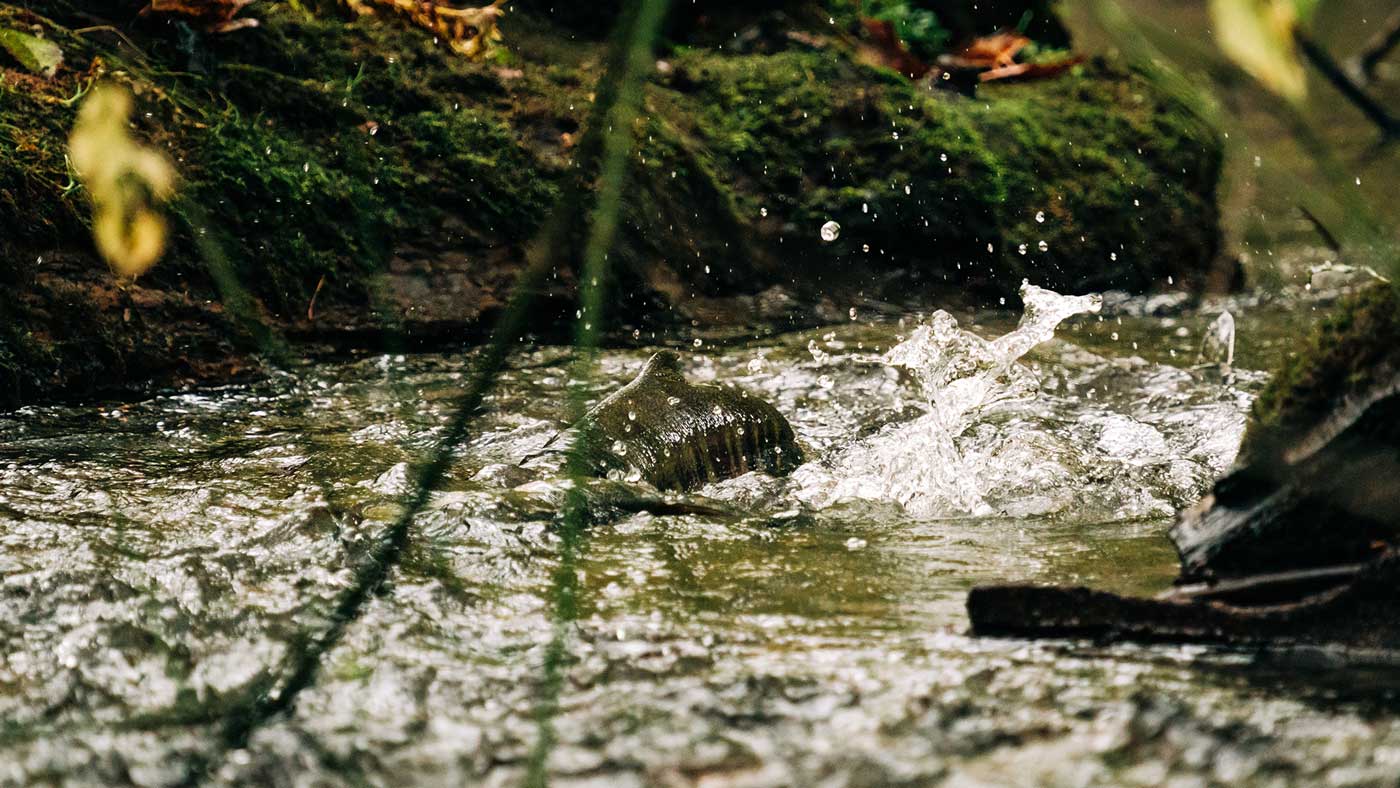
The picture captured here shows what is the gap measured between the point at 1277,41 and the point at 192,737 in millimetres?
1952

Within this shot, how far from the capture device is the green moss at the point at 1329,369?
89.8 inches

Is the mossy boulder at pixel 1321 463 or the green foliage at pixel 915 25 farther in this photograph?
the green foliage at pixel 915 25

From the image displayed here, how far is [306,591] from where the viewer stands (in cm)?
275

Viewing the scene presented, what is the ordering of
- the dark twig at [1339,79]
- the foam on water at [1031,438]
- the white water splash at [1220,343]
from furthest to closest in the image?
the white water splash at [1220,343] → the foam on water at [1031,438] → the dark twig at [1339,79]

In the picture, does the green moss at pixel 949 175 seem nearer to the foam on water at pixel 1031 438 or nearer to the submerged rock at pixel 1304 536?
the foam on water at pixel 1031 438

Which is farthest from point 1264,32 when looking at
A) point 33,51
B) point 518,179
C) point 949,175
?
point 949,175

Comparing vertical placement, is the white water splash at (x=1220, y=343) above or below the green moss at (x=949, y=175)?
below

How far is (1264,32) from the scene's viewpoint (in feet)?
3.22

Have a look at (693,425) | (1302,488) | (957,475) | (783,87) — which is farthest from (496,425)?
(783,87)

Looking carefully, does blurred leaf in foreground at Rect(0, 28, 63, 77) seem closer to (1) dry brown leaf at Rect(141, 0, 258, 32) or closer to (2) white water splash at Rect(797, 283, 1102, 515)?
(1) dry brown leaf at Rect(141, 0, 258, 32)

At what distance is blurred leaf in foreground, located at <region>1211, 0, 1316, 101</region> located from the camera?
3.20 ft

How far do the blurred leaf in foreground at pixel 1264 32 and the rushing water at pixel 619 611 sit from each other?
3.94 ft

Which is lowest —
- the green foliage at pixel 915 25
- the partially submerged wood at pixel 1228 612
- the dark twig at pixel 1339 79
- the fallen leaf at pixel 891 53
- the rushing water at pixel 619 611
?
the rushing water at pixel 619 611

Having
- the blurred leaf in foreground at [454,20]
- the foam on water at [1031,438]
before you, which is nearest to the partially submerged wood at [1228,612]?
the foam on water at [1031,438]
